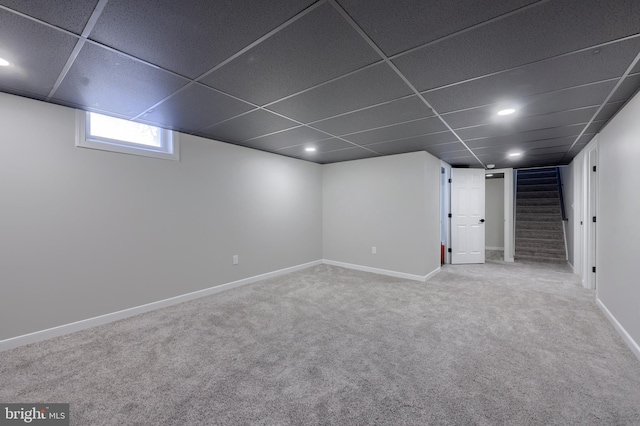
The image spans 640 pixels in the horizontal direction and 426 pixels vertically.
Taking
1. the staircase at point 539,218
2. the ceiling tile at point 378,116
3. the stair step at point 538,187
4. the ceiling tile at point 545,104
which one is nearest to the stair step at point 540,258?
the staircase at point 539,218

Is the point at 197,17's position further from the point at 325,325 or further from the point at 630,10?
the point at 325,325

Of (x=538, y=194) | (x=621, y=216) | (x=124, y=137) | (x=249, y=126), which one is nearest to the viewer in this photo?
(x=621, y=216)

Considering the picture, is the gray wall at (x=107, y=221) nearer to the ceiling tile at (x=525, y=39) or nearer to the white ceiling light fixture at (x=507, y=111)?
the ceiling tile at (x=525, y=39)

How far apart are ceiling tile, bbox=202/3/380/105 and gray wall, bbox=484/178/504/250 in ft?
25.0

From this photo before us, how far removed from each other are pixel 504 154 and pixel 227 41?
490cm

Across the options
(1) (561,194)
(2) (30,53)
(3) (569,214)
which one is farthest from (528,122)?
(1) (561,194)

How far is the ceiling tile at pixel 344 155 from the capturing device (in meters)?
4.47

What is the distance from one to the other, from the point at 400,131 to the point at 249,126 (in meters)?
1.90

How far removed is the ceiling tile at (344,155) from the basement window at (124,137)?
241 cm

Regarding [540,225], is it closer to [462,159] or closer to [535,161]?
[535,161]

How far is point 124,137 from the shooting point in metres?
3.00

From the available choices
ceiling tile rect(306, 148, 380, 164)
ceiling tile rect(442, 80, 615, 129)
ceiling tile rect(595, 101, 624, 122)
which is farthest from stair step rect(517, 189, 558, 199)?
ceiling tile rect(442, 80, 615, 129)

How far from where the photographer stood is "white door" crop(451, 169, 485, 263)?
5.85 meters

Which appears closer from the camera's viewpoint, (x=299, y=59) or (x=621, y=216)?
(x=299, y=59)
